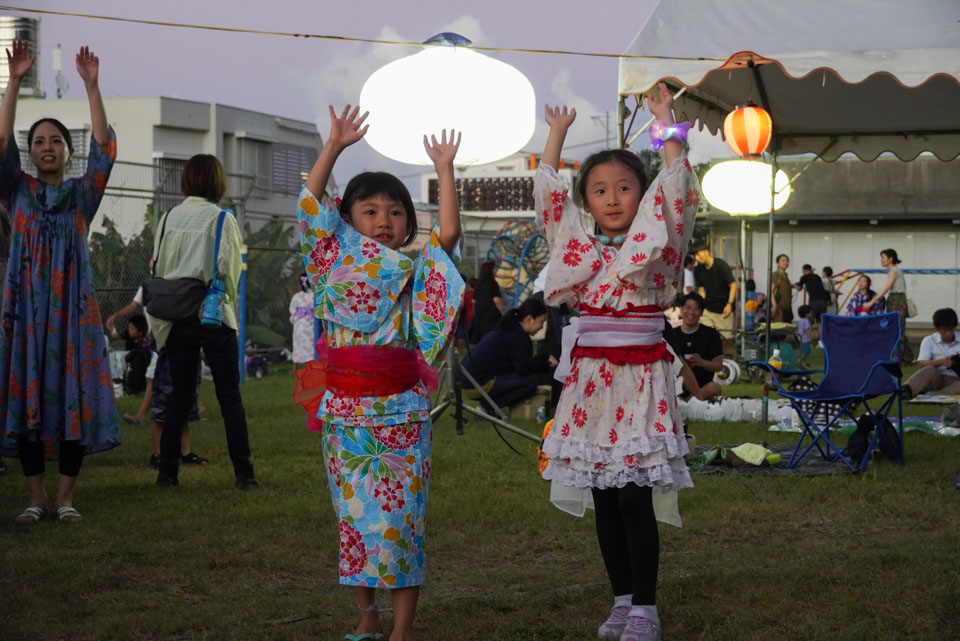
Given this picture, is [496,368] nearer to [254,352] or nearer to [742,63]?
[742,63]

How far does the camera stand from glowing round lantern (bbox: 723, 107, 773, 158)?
31.9ft

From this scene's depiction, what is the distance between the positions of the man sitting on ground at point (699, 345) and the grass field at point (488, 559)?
2.25 m

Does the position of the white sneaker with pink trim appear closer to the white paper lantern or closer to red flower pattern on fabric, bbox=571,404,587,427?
red flower pattern on fabric, bbox=571,404,587,427

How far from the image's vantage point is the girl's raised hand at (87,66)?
4.90 metres

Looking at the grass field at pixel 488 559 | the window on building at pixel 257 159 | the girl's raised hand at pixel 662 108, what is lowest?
the grass field at pixel 488 559

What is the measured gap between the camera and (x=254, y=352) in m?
15.1

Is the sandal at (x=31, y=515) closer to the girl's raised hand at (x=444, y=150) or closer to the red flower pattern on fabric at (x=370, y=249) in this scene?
the red flower pattern on fabric at (x=370, y=249)

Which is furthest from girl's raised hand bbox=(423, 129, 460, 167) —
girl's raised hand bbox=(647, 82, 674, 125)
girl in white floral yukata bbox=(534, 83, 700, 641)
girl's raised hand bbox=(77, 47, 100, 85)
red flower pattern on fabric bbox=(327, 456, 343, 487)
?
girl's raised hand bbox=(77, 47, 100, 85)

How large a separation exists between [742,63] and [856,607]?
166 inches

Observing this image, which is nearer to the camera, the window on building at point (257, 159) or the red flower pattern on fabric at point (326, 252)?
the red flower pattern on fabric at point (326, 252)

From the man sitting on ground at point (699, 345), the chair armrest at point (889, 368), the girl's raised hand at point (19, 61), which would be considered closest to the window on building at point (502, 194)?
the man sitting on ground at point (699, 345)

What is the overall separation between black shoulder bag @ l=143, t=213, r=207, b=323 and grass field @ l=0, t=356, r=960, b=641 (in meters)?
0.98

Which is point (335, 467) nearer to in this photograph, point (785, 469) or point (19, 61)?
point (19, 61)

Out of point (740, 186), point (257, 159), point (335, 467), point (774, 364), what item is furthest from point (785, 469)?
point (257, 159)
